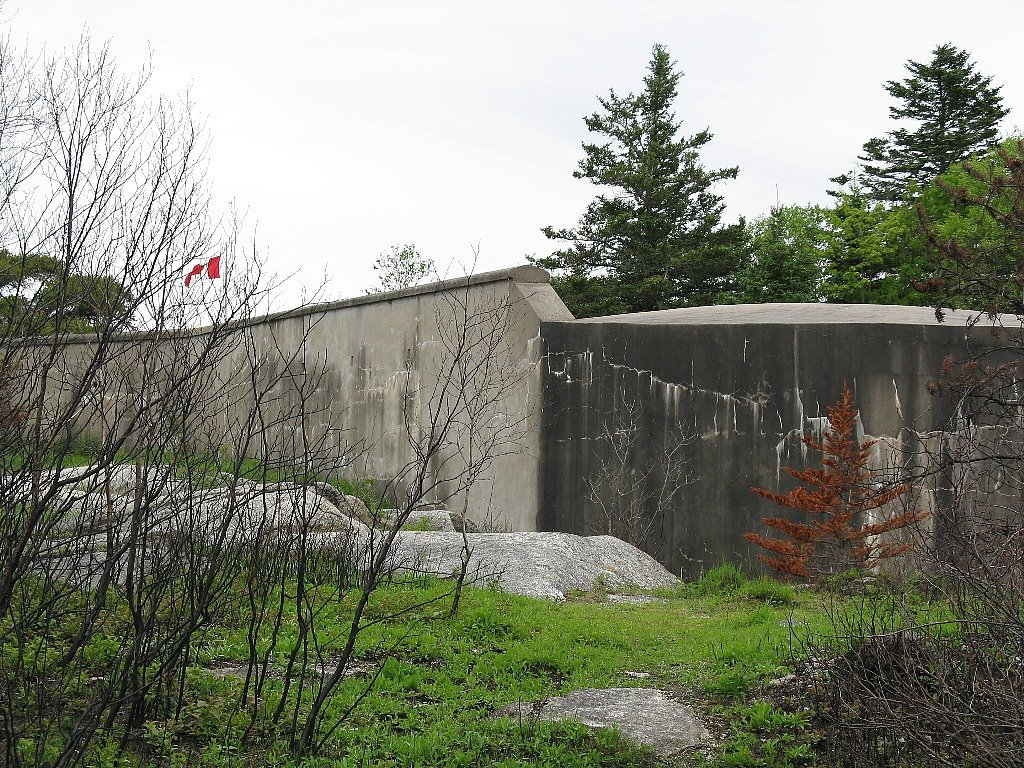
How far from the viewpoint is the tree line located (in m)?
31.8

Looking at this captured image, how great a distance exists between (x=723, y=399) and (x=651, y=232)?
79.0 feet

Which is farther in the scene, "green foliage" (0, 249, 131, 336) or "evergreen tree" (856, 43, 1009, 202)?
"evergreen tree" (856, 43, 1009, 202)

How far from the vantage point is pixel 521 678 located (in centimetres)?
581

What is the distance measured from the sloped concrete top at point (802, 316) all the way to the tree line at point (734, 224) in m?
19.5

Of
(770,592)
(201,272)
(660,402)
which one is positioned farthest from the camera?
(660,402)

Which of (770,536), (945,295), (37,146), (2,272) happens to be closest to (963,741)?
(945,295)

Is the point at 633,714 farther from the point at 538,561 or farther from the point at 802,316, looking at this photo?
the point at 802,316

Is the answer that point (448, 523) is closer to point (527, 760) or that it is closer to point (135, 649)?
point (527, 760)

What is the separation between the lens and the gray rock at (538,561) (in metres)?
8.59

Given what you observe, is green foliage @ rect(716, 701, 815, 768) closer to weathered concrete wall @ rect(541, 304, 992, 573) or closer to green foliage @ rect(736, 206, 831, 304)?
weathered concrete wall @ rect(541, 304, 992, 573)

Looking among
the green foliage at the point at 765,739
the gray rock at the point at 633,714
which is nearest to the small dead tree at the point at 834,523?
the gray rock at the point at 633,714

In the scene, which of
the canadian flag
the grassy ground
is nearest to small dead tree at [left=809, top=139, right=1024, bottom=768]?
the grassy ground

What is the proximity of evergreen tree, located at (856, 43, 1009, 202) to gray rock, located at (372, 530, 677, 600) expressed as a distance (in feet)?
90.2

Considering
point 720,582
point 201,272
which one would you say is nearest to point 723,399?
point 720,582
